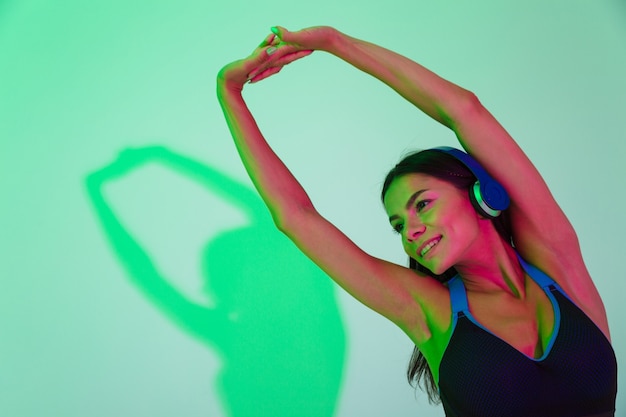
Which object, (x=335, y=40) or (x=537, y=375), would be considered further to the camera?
(x=335, y=40)

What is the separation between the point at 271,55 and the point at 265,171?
0.23 meters

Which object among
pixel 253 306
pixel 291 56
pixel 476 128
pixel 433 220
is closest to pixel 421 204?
pixel 433 220

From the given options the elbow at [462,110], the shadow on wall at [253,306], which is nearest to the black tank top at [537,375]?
the elbow at [462,110]

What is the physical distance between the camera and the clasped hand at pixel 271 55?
114 centimetres

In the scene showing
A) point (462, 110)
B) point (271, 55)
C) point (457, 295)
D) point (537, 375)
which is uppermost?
point (271, 55)

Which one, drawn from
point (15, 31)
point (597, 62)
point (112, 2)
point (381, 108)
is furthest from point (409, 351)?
point (15, 31)

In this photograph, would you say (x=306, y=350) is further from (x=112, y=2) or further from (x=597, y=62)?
(x=597, y=62)

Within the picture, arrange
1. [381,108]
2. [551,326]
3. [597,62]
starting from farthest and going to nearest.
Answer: [597,62] < [381,108] < [551,326]

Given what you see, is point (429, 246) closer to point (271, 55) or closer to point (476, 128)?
point (476, 128)

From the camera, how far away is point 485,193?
1090mm

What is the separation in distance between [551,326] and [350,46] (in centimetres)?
62

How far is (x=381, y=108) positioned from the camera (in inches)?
75.0

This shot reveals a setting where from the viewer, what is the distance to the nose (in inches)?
43.6

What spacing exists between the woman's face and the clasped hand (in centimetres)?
31
